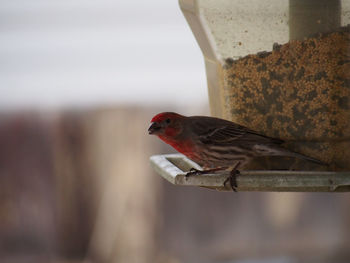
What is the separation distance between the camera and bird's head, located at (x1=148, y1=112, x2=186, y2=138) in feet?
12.3

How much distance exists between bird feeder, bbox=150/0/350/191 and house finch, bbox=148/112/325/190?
9cm

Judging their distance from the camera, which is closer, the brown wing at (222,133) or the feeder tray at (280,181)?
the feeder tray at (280,181)

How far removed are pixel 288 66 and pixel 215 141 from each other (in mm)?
664

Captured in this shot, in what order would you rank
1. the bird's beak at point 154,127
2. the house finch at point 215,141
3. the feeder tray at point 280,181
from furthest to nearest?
the bird's beak at point 154,127 < the house finch at point 215,141 < the feeder tray at point 280,181

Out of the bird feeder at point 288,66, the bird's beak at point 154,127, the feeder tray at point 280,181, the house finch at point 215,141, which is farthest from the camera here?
the bird's beak at point 154,127

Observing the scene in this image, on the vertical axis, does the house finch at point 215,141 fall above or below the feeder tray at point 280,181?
above

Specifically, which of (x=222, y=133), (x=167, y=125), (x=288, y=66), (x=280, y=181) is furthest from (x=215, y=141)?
(x=280, y=181)

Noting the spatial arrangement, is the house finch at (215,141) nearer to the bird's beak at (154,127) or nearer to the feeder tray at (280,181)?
the bird's beak at (154,127)

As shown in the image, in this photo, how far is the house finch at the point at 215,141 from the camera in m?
3.34

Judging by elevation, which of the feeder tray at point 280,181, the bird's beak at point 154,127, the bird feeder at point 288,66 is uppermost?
the bird feeder at point 288,66

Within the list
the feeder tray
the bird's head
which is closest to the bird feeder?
the feeder tray

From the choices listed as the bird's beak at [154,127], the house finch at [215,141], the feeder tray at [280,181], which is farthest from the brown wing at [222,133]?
the feeder tray at [280,181]

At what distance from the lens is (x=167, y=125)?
12.4ft

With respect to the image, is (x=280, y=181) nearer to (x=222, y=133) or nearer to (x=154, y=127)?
(x=222, y=133)
